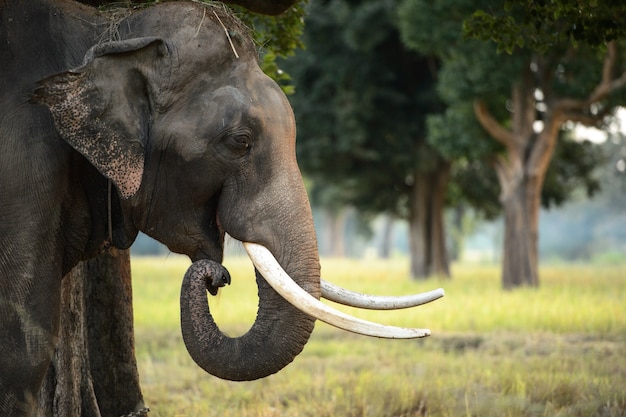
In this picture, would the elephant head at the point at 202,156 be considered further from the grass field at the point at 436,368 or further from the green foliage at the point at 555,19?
the green foliage at the point at 555,19

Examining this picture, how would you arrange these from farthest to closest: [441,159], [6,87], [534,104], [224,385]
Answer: [441,159]
[534,104]
[224,385]
[6,87]

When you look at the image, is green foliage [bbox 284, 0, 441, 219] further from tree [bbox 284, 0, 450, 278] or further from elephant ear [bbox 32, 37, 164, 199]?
elephant ear [bbox 32, 37, 164, 199]

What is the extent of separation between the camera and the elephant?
14.7 feet

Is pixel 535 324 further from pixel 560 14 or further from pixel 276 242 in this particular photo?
pixel 276 242

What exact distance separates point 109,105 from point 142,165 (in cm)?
32

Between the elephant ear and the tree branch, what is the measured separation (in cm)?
1848

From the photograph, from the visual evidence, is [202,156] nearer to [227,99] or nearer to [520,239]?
[227,99]

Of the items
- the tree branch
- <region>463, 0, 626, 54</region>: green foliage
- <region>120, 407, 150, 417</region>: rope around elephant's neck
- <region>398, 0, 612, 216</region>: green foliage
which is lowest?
<region>120, 407, 150, 417</region>: rope around elephant's neck

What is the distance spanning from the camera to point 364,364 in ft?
35.7

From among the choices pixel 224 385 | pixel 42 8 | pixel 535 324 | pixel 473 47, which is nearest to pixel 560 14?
pixel 42 8

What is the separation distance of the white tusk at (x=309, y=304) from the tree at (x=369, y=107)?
72.0 feet

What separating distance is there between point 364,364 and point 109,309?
4.54 meters

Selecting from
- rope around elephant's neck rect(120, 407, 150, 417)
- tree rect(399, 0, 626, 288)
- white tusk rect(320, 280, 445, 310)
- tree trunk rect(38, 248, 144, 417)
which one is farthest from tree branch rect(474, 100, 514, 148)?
white tusk rect(320, 280, 445, 310)

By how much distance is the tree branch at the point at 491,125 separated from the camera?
22578 mm
